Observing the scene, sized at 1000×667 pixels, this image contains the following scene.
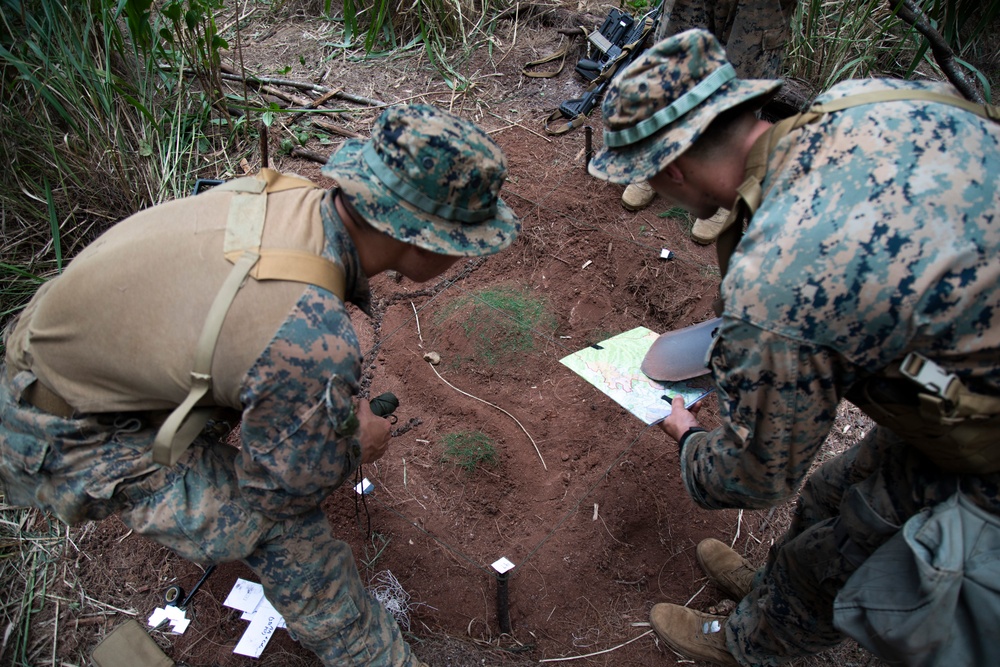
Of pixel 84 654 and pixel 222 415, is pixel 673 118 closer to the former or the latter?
pixel 222 415

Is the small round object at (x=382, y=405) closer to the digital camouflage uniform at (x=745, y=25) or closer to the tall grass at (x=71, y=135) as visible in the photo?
the tall grass at (x=71, y=135)

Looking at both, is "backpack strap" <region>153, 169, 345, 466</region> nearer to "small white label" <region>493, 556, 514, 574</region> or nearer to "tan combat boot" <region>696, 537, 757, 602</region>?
"small white label" <region>493, 556, 514, 574</region>

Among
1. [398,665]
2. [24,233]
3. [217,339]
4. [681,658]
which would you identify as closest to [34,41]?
[24,233]

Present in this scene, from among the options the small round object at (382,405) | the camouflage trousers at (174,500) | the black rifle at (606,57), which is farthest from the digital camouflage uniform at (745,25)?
the camouflage trousers at (174,500)

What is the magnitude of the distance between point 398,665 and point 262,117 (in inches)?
130

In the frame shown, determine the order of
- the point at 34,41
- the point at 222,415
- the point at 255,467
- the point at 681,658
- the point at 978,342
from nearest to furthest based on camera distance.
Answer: the point at 978,342, the point at 255,467, the point at 222,415, the point at 681,658, the point at 34,41

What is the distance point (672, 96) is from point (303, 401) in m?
1.15

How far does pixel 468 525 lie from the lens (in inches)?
105

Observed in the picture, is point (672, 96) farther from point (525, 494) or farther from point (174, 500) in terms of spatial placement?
point (525, 494)

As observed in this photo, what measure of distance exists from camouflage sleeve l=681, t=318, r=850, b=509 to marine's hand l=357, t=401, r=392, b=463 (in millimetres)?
942

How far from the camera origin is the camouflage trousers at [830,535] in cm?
158

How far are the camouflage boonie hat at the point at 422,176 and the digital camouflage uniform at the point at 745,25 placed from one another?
8.27ft

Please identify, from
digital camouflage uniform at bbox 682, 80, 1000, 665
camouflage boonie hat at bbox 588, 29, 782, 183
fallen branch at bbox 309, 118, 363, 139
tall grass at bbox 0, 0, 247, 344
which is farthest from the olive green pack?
fallen branch at bbox 309, 118, 363, 139

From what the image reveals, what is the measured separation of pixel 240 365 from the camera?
1504mm
